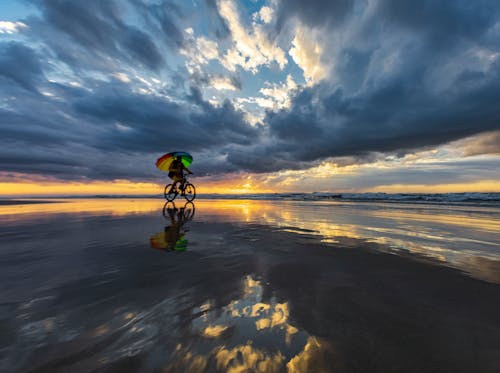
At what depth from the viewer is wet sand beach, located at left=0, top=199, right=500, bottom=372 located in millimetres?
1369

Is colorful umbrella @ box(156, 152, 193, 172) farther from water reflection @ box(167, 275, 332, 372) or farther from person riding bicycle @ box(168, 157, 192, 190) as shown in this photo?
water reflection @ box(167, 275, 332, 372)

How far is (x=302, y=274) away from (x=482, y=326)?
163 cm

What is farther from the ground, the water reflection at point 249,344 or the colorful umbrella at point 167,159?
the colorful umbrella at point 167,159

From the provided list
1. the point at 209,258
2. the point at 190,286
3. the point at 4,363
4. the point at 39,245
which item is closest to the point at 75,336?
the point at 4,363

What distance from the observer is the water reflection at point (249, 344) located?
1.32 m

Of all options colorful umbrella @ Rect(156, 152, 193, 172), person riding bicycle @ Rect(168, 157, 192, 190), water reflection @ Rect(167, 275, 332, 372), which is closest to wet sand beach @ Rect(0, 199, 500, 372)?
water reflection @ Rect(167, 275, 332, 372)

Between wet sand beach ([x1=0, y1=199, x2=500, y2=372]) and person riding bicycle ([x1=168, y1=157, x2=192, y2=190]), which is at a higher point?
person riding bicycle ([x1=168, y1=157, x2=192, y2=190])

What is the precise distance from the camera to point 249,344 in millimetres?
1508

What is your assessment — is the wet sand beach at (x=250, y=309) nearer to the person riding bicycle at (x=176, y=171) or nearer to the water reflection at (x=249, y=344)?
the water reflection at (x=249, y=344)

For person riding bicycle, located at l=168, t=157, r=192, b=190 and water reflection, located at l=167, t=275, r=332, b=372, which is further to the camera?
person riding bicycle, located at l=168, t=157, r=192, b=190

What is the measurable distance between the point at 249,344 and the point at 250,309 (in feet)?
1.63

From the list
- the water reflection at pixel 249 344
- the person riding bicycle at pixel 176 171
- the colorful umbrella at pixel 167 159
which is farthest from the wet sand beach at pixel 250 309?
the colorful umbrella at pixel 167 159

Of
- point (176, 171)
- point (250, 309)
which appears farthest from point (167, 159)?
point (250, 309)

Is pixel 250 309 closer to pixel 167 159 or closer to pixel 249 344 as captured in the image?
pixel 249 344
